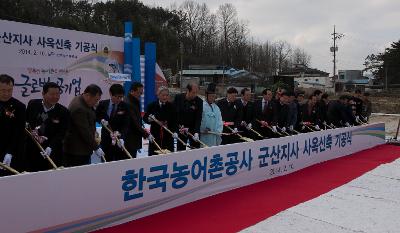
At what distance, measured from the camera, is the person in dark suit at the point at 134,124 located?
5069 millimetres

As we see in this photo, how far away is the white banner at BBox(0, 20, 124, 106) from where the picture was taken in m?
7.22

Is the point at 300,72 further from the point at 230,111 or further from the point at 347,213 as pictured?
the point at 347,213

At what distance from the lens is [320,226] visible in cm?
423

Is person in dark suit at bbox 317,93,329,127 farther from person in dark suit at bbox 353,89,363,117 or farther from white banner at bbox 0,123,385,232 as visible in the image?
white banner at bbox 0,123,385,232

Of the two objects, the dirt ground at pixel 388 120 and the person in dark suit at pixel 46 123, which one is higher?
the person in dark suit at pixel 46 123

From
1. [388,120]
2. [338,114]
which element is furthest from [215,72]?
[338,114]

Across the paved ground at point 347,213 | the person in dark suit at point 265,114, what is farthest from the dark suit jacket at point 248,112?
the paved ground at point 347,213

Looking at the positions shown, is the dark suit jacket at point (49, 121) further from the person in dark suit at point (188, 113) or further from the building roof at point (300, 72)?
the building roof at point (300, 72)

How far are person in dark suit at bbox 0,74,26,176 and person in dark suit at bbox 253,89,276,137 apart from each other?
4659 millimetres

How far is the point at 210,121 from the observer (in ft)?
20.9

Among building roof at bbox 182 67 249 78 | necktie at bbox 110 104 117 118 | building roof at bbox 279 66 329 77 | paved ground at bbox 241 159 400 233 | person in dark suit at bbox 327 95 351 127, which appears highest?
building roof at bbox 279 66 329 77

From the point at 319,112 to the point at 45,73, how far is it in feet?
19.9

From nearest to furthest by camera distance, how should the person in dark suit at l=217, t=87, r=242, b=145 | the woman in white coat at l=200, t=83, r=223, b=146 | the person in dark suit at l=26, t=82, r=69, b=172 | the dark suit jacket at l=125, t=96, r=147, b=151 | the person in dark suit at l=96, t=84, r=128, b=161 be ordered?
the person in dark suit at l=26, t=82, r=69, b=172
the person in dark suit at l=96, t=84, r=128, b=161
the dark suit jacket at l=125, t=96, r=147, b=151
the woman in white coat at l=200, t=83, r=223, b=146
the person in dark suit at l=217, t=87, r=242, b=145

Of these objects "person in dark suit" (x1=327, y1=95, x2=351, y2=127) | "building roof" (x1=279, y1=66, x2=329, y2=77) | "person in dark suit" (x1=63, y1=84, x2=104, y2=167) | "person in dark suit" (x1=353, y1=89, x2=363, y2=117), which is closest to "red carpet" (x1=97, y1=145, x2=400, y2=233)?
"person in dark suit" (x1=63, y1=84, x2=104, y2=167)
